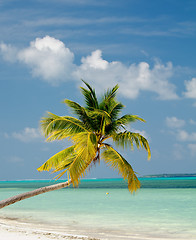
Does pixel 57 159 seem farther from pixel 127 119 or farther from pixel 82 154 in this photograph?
pixel 127 119

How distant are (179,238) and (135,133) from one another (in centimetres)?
592

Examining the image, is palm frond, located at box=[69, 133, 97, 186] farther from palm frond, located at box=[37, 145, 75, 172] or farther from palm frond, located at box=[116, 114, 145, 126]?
palm frond, located at box=[116, 114, 145, 126]

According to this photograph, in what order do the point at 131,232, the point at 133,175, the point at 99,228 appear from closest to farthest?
the point at 133,175
the point at 131,232
the point at 99,228

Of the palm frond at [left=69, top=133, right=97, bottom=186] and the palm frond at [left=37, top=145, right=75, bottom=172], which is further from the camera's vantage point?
the palm frond at [left=37, top=145, right=75, bottom=172]

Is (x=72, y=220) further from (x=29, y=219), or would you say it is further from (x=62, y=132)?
(x=62, y=132)

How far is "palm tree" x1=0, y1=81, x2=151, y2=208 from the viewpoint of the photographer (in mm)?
9422

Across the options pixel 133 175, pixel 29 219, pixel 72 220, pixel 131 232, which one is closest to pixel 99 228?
pixel 131 232

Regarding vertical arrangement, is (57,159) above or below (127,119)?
below

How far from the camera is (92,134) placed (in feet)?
31.2

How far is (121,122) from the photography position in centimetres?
1043

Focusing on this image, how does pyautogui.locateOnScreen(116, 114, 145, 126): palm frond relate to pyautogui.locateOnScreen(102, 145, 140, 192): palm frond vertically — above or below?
above

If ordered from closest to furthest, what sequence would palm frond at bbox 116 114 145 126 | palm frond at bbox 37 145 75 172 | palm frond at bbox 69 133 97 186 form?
palm frond at bbox 69 133 97 186, palm frond at bbox 37 145 75 172, palm frond at bbox 116 114 145 126

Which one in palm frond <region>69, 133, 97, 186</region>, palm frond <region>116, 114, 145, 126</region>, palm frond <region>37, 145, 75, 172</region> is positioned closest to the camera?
palm frond <region>69, 133, 97, 186</region>

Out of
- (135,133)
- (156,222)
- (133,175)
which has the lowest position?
(156,222)
